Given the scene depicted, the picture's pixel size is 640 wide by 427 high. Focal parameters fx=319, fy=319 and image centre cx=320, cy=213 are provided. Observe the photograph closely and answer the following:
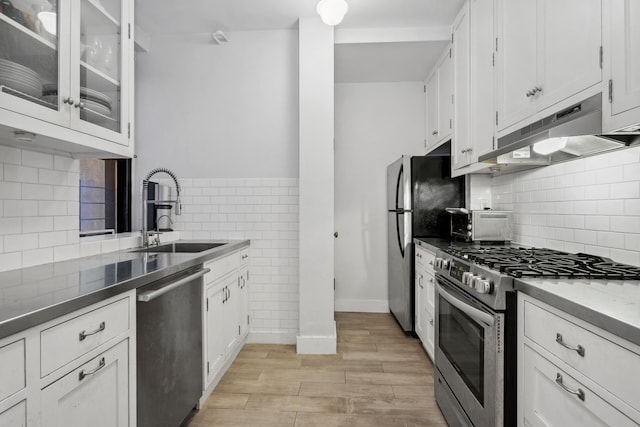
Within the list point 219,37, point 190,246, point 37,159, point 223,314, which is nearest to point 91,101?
point 37,159

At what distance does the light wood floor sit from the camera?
185cm

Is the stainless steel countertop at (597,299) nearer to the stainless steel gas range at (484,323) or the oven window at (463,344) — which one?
the stainless steel gas range at (484,323)

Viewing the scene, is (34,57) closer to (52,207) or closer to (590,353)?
(52,207)

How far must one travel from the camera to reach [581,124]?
125cm

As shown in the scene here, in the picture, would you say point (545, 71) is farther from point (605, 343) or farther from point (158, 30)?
point (158, 30)

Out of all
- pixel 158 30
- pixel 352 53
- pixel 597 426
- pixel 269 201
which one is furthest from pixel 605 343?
pixel 158 30

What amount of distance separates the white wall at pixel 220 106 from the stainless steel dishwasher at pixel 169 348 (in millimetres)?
1426

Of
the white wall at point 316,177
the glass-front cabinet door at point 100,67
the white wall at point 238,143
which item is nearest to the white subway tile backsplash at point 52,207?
the glass-front cabinet door at point 100,67

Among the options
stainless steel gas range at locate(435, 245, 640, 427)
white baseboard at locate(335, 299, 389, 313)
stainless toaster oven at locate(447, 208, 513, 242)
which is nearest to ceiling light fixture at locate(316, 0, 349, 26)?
stainless toaster oven at locate(447, 208, 513, 242)

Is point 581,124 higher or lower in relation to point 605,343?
higher

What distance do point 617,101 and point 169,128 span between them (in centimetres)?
317

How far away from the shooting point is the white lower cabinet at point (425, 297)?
2.42 meters

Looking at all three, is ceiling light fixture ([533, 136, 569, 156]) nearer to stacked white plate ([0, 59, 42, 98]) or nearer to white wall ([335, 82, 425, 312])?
white wall ([335, 82, 425, 312])

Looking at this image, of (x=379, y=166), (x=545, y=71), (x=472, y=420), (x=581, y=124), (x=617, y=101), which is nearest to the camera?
(x=617, y=101)
